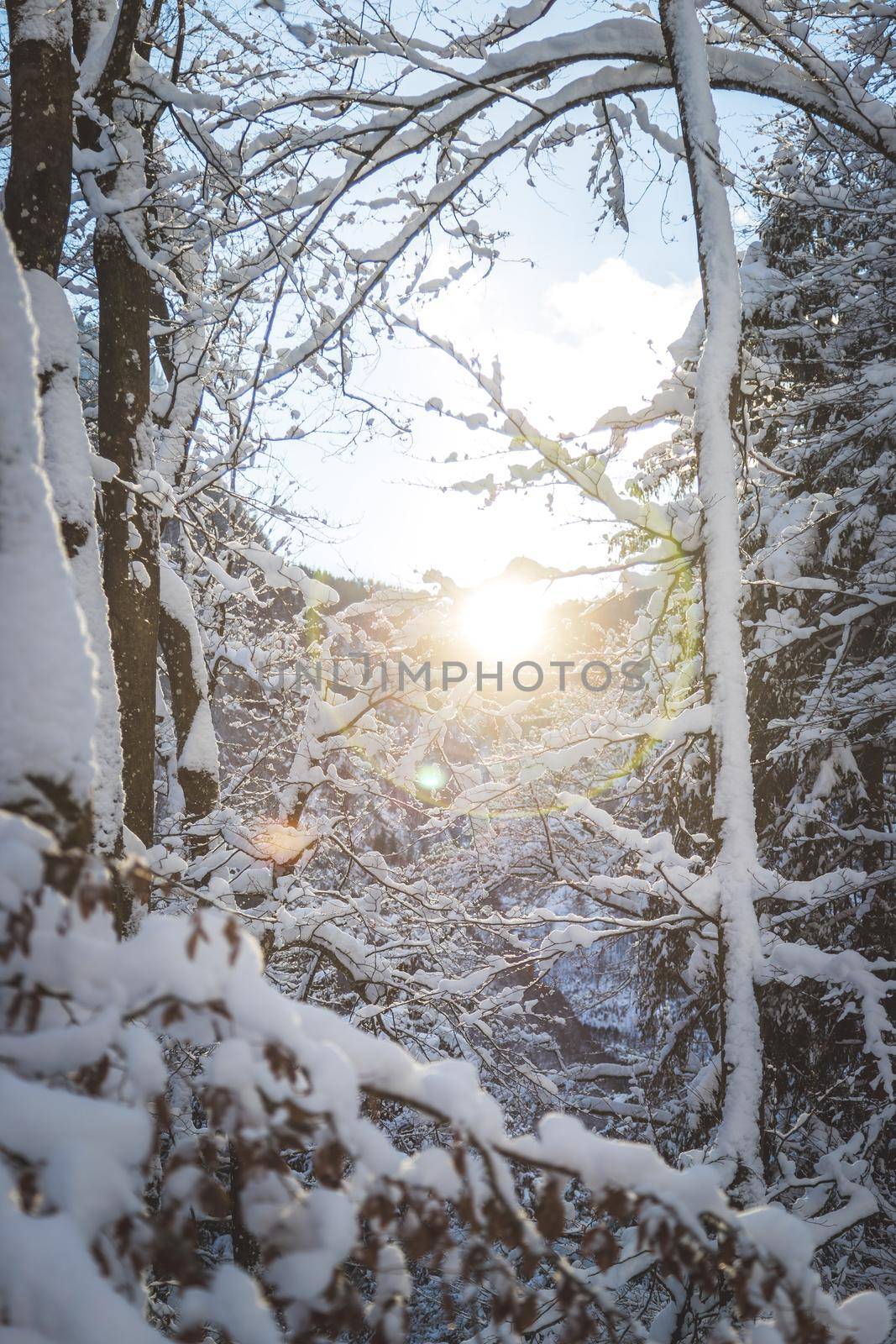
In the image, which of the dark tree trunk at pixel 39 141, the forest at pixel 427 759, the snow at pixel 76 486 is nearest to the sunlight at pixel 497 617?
the forest at pixel 427 759

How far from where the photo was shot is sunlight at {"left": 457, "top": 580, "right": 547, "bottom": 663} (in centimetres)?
351

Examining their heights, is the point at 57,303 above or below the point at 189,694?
above

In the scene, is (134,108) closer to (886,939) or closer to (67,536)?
(67,536)

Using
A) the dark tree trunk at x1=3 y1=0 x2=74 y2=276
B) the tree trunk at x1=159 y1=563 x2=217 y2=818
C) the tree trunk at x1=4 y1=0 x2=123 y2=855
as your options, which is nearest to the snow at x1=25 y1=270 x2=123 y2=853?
the tree trunk at x1=4 y1=0 x2=123 y2=855

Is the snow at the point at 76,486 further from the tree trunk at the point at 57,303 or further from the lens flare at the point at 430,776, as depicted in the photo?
the lens flare at the point at 430,776

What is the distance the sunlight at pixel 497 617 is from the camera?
3.51 meters

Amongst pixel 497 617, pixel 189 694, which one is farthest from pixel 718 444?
pixel 189 694

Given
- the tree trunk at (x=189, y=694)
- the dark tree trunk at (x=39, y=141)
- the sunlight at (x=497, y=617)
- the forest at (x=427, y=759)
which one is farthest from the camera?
the tree trunk at (x=189, y=694)

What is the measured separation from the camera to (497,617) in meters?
3.61

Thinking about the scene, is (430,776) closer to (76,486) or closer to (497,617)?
(497,617)

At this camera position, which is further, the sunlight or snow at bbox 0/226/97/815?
the sunlight

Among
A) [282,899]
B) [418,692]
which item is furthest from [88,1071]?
[282,899]

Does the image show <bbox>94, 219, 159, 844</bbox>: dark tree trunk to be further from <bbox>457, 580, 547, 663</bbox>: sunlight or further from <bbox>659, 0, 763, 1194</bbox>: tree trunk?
<bbox>659, 0, 763, 1194</bbox>: tree trunk

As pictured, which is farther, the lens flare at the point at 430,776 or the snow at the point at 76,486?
the lens flare at the point at 430,776
